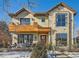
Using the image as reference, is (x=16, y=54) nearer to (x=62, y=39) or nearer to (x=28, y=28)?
(x=28, y=28)

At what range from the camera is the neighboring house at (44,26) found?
3.63 m

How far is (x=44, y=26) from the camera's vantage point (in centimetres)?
362

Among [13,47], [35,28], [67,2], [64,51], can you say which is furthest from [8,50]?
[67,2]

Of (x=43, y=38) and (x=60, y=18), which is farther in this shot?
(x=60, y=18)

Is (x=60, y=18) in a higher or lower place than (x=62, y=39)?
higher

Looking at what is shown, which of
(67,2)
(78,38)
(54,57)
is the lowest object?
(54,57)

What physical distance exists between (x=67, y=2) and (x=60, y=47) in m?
0.55

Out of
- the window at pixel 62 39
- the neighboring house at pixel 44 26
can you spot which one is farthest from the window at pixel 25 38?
the window at pixel 62 39

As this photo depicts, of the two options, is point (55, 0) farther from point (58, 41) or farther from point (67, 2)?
point (58, 41)

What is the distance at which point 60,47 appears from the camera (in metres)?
3.65

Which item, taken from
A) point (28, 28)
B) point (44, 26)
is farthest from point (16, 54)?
point (44, 26)

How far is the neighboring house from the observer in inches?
143

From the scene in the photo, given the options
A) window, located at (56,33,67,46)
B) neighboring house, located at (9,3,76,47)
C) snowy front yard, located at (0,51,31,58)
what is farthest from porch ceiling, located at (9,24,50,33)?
snowy front yard, located at (0,51,31,58)

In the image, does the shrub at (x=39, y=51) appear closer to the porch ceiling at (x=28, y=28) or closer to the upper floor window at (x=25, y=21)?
the porch ceiling at (x=28, y=28)
